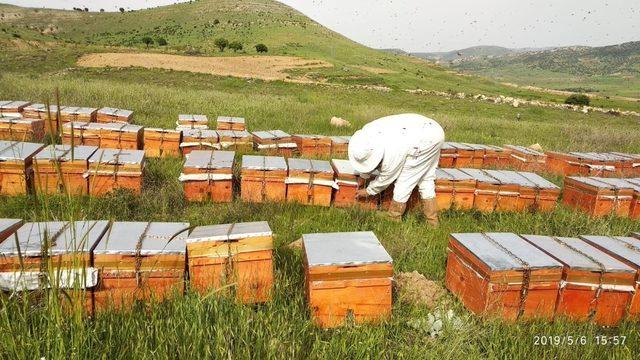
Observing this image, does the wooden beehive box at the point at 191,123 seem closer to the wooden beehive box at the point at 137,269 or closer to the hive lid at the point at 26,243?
the hive lid at the point at 26,243

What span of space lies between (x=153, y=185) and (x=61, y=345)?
5652 mm

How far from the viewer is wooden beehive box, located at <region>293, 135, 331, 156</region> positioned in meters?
10.2

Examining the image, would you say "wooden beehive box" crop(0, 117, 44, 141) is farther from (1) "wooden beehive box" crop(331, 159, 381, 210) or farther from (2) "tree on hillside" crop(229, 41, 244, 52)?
(2) "tree on hillside" crop(229, 41, 244, 52)

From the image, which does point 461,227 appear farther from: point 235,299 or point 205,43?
point 205,43

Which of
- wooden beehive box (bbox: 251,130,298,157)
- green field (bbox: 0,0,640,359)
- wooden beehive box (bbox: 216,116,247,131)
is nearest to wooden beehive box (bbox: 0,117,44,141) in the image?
green field (bbox: 0,0,640,359)

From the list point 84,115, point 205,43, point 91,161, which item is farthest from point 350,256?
point 205,43

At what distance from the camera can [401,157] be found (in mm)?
6293

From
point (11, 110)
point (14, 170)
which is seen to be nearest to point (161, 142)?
point (14, 170)

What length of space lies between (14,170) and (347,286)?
6.01m

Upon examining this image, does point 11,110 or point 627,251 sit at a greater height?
point 11,110

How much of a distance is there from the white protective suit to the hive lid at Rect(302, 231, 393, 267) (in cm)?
232

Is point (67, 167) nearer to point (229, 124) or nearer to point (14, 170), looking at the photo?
point (14, 170)

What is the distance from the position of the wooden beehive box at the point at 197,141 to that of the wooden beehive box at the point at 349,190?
3.71 m

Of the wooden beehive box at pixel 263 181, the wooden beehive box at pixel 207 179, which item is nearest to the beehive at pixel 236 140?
the wooden beehive box at pixel 207 179
